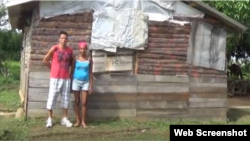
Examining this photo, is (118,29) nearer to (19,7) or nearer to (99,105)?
(99,105)

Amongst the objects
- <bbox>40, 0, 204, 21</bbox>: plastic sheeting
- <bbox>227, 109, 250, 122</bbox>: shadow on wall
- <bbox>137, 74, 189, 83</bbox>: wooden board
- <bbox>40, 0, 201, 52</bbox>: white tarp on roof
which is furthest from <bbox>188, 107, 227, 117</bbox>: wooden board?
<bbox>40, 0, 204, 21</bbox>: plastic sheeting

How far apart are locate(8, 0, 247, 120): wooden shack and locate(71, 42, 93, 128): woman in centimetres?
63

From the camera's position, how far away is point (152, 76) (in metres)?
9.03

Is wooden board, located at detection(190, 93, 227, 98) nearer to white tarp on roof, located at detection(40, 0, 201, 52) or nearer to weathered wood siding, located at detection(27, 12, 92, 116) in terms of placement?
white tarp on roof, located at detection(40, 0, 201, 52)

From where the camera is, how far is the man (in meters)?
7.77

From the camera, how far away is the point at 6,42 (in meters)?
28.1

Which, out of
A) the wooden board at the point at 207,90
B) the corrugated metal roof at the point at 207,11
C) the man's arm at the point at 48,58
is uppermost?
the corrugated metal roof at the point at 207,11

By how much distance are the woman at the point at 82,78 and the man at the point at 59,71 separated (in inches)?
5.7

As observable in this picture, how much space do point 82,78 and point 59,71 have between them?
50 centimetres

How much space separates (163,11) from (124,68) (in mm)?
1666

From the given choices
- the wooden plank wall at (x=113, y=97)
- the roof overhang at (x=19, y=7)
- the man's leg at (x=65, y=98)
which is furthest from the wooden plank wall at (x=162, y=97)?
the roof overhang at (x=19, y=7)

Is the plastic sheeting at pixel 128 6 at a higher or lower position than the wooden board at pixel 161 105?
higher

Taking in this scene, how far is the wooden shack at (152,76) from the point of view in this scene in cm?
845

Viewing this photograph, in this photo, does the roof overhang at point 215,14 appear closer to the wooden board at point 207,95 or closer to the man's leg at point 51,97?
the wooden board at point 207,95
